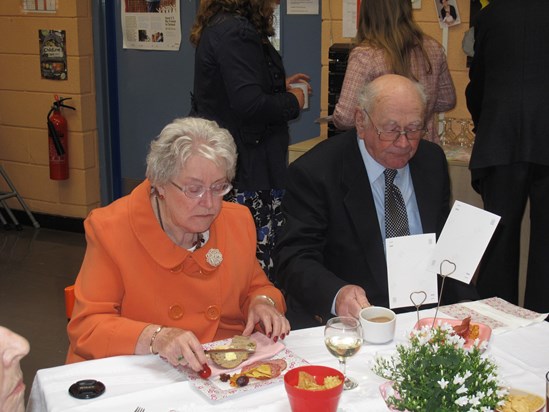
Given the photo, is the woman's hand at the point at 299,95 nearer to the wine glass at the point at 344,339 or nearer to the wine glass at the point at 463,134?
the wine glass at the point at 463,134

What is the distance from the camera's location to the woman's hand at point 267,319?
208 centimetres

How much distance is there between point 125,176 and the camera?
6273 millimetres

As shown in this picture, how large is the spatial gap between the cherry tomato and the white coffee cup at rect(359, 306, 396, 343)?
17.1 inches

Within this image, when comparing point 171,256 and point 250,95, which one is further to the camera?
point 250,95

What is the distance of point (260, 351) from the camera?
1.97 meters

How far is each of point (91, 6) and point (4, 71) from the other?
36.0 inches

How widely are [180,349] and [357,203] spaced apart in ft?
3.04

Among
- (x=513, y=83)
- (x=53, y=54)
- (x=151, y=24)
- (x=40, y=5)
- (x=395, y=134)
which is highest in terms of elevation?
(x=40, y=5)

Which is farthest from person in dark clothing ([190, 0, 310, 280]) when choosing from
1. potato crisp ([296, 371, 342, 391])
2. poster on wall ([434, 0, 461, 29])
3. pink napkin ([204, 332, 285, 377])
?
potato crisp ([296, 371, 342, 391])

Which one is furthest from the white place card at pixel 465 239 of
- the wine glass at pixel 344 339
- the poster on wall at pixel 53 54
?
the poster on wall at pixel 53 54

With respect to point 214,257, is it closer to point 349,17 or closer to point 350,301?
point 350,301

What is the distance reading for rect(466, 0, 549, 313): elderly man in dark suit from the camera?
3.51 meters

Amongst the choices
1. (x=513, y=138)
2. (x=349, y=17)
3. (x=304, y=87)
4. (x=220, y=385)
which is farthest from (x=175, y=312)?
(x=349, y=17)

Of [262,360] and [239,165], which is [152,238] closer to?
[262,360]
